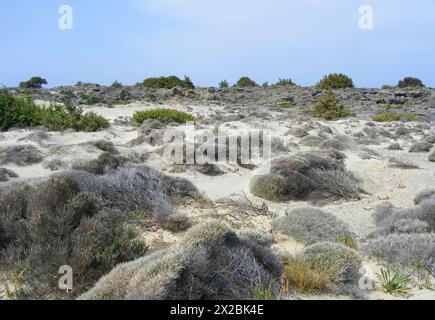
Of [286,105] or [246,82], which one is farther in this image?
[246,82]

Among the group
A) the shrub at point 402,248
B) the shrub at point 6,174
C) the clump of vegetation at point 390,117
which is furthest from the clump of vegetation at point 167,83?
the shrub at point 402,248

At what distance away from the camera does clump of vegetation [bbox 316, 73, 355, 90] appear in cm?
4889

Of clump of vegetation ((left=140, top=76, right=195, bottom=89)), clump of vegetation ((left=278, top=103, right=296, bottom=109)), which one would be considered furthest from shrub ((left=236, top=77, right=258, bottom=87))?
clump of vegetation ((left=278, top=103, right=296, bottom=109))

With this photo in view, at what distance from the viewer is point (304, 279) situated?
183 inches

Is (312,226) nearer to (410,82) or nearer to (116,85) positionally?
(116,85)

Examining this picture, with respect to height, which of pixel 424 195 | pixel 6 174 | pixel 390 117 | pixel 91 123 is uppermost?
pixel 91 123

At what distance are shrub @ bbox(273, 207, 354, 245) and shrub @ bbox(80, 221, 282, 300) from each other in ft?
6.78

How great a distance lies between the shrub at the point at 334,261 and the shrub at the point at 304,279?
0.16 meters

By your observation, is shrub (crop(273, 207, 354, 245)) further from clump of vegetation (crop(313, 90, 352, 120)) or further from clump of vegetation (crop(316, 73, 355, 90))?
clump of vegetation (crop(316, 73, 355, 90))

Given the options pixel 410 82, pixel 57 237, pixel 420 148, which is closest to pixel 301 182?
pixel 57 237

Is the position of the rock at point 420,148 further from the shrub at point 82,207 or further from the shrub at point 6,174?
the shrub at point 82,207

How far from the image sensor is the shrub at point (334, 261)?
495 cm

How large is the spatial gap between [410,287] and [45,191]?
14.9 ft

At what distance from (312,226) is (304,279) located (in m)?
2.46
